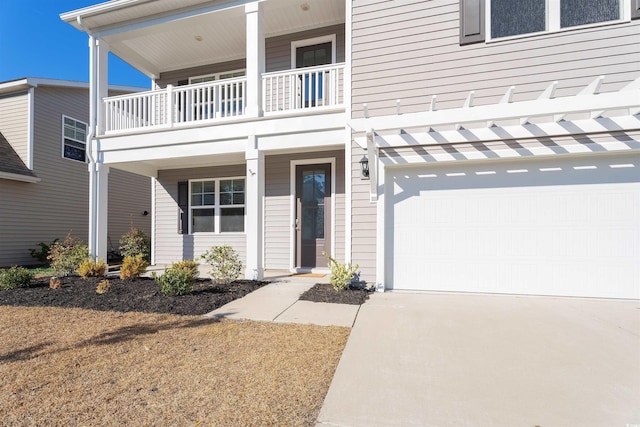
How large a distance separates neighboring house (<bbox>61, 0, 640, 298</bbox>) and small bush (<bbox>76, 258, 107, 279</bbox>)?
630mm

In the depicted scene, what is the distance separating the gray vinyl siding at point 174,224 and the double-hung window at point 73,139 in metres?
4.54

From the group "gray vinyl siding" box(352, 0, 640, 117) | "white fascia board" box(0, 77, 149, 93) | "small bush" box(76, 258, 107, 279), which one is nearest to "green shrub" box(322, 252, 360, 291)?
"gray vinyl siding" box(352, 0, 640, 117)

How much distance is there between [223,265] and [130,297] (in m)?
1.44

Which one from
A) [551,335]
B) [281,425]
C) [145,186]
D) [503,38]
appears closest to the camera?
[281,425]

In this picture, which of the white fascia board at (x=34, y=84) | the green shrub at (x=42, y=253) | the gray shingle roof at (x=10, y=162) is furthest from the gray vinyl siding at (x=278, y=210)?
the white fascia board at (x=34, y=84)

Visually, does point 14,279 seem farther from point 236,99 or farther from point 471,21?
point 471,21

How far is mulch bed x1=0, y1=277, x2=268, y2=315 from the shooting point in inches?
161

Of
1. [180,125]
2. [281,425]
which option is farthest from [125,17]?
[281,425]

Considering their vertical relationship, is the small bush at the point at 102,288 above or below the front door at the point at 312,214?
below

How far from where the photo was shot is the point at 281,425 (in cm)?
176

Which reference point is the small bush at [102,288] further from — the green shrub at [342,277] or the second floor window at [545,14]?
the second floor window at [545,14]

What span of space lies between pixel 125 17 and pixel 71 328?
19.9ft

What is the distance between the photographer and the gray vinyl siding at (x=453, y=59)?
426cm

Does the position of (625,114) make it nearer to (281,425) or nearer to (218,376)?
(281,425)
